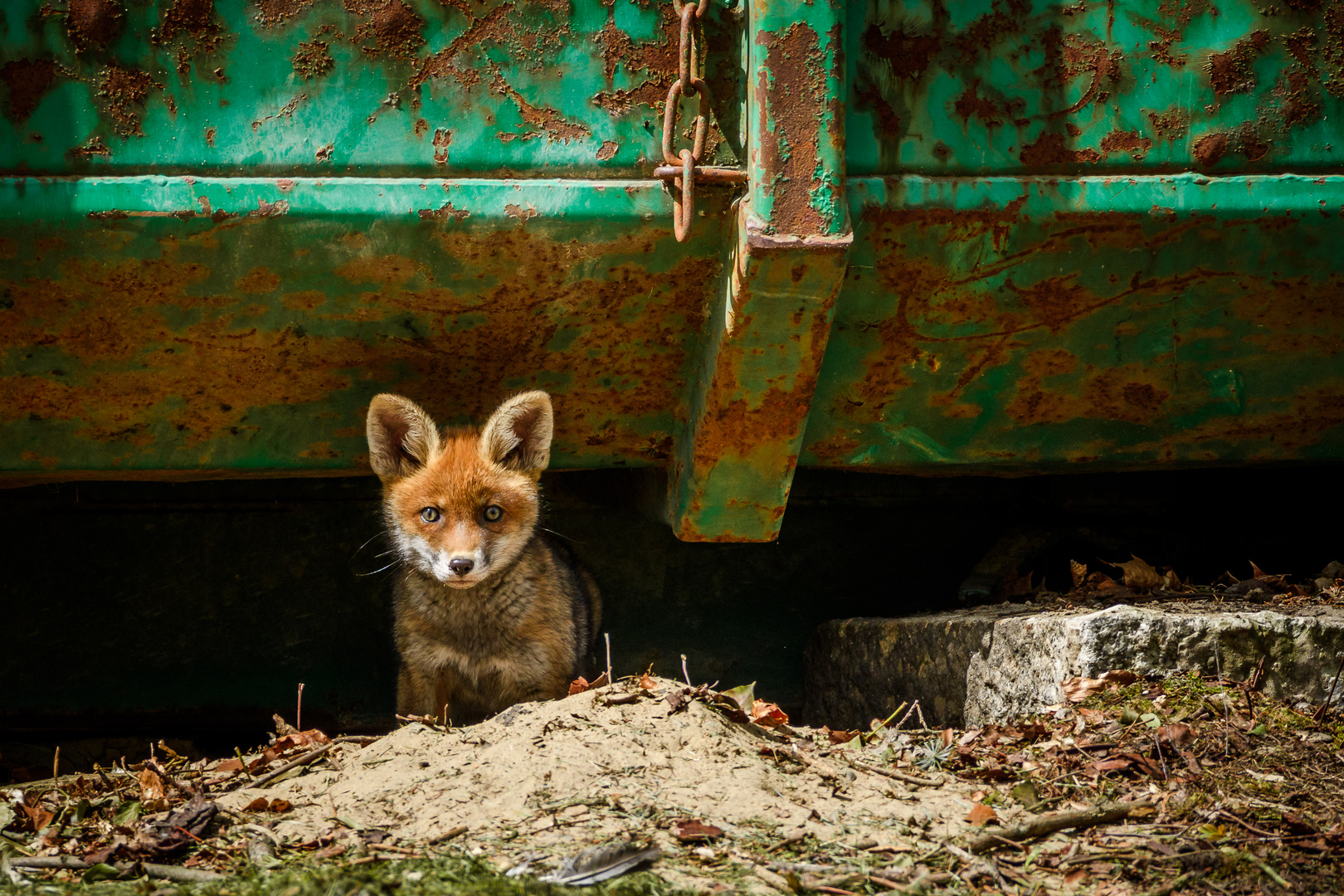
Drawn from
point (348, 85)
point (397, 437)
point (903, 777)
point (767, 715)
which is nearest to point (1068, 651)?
point (903, 777)

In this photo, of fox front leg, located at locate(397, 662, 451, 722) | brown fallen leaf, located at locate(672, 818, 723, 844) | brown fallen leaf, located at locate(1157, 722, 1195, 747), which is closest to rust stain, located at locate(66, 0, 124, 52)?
fox front leg, located at locate(397, 662, 451, 722)

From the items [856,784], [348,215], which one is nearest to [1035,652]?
[856,784]

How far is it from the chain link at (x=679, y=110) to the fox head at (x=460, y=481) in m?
0.97

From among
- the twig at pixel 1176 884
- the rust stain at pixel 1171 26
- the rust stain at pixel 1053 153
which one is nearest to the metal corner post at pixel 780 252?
the rust stain at pixel 1053 153

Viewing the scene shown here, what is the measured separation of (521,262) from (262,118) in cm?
88

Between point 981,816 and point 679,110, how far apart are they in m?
2.23

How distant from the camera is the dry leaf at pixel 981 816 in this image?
2.51 meters

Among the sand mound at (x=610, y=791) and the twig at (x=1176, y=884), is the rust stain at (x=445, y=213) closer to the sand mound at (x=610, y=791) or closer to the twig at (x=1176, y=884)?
the sand mound at (x=610, y=791)

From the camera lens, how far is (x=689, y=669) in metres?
5.45

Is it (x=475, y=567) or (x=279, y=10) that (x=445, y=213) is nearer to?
(x=279, y=10)

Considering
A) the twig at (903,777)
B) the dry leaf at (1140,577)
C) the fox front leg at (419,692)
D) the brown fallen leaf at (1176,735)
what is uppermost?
the dry leaf at (1140,577)

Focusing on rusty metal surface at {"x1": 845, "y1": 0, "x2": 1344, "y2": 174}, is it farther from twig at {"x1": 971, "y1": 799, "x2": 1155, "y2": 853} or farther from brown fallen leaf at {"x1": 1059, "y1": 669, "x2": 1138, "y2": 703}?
twig at {"x1": 971, "y1": 799, "x2": 1155, "y2": 853}

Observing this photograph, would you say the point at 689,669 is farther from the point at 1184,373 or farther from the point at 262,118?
the point at 262,118

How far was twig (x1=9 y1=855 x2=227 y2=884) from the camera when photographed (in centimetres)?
229
